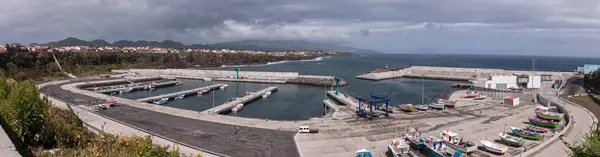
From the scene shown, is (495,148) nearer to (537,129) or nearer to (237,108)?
(537,129)

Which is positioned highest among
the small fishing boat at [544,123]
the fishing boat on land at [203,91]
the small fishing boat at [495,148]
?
the fishing boat on land at [203,91]

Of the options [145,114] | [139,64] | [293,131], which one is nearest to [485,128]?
[293,131]

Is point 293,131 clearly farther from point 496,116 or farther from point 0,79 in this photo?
point 496,116

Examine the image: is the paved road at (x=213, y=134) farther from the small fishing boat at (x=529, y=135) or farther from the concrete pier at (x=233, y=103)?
the small fishing boat at (x=529, y=135)

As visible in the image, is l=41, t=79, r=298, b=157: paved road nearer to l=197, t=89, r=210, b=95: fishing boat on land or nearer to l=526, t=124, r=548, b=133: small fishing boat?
l=526, t=124, r=548, b=133: small fishing boat

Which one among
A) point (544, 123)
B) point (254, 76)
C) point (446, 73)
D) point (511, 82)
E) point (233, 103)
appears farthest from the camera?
point (446, 73)

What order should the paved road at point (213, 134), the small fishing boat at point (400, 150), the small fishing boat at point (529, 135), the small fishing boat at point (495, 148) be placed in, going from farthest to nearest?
the small fishing boat at point (529, 135)
the paved road at point (213, 134)
the small fishing boat at point (495, 148)
the small fishing boat at point (400, 150)

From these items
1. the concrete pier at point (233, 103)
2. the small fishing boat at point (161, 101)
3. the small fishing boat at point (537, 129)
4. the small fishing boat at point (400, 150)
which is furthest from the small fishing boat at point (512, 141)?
the small fishing boat at point (161, 101)

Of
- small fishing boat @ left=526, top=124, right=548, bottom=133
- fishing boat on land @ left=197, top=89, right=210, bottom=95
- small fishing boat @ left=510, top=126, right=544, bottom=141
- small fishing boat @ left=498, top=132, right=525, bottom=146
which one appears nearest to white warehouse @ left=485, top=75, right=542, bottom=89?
small fishing boat @ left=526, top=124, right=548, bottom=133

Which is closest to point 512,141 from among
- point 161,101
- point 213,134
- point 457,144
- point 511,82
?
point 457,144
